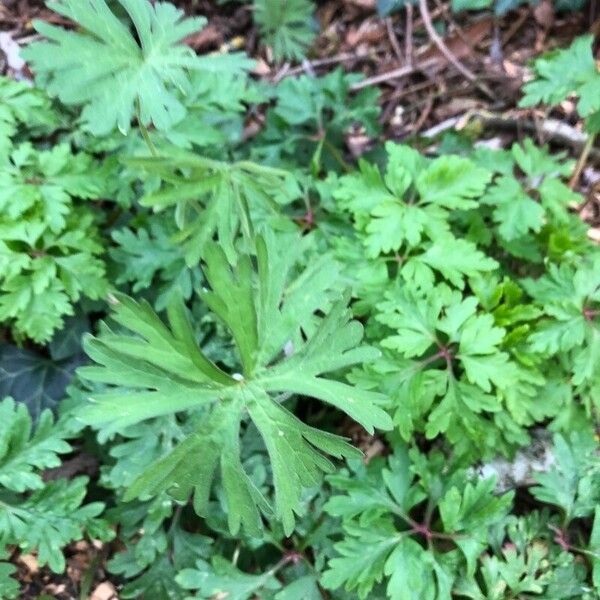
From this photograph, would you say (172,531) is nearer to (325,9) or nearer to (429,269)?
(429,269)

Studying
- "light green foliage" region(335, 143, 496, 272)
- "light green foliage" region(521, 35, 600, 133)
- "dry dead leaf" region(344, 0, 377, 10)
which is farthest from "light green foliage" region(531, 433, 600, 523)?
"dry dead leaf" region(344, 0, 377, 10)

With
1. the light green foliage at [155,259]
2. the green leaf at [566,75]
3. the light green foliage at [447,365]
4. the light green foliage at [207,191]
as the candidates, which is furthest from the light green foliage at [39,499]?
the green leaf at [566,75]

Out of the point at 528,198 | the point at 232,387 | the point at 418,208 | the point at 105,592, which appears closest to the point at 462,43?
the point at 528,198

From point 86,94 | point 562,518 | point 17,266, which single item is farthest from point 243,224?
point 562,518

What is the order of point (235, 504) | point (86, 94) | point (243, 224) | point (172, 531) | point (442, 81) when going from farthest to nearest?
point (442, 81), point (172, 531), point (243, 224), point (86, 94), point (235, 504)

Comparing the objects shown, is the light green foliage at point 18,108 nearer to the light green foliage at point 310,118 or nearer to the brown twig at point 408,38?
the light green foliage at point 310,118

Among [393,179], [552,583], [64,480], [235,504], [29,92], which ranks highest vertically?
[29,92]
